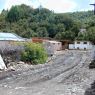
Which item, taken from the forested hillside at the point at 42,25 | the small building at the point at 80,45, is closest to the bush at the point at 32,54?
the forested hillside at the point at 42,25

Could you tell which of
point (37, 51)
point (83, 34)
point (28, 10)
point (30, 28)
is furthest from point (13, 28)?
point (37, 51)

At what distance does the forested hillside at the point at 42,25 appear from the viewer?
285ft

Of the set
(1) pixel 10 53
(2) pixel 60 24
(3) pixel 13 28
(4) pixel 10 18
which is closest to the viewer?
(1) pixel 10 53

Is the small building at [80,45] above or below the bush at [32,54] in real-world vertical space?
below

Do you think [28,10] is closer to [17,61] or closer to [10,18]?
[10,18]

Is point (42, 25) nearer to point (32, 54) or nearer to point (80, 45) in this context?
point (80, 45)

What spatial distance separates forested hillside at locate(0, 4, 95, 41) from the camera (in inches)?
3425

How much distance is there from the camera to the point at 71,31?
8825cm

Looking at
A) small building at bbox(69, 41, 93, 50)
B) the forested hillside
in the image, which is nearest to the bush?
the forested hillside

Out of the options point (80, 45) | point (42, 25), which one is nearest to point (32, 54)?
point (80, 45)

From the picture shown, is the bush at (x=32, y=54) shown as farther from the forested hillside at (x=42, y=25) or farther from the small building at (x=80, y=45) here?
the small building at (x=80, y=45)

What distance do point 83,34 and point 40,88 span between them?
221ft

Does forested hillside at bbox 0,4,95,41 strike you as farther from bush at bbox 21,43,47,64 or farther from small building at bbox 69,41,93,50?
bush at bbox 21,43,47,64

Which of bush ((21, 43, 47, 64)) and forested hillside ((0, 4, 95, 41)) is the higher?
forested hillside ((0, 4, 95, 41))
